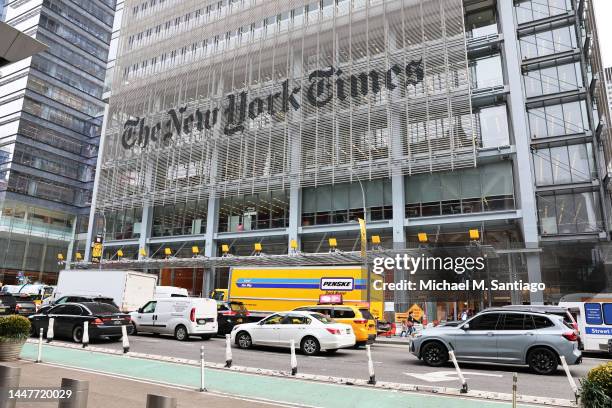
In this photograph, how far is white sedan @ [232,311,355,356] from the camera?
14773mm

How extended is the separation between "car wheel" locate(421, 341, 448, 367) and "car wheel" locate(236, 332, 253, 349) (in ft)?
20.8

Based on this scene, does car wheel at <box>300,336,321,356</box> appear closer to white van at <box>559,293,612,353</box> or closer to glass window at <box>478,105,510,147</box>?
white van at <box>559,293,612,353</box>

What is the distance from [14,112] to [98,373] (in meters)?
66.2

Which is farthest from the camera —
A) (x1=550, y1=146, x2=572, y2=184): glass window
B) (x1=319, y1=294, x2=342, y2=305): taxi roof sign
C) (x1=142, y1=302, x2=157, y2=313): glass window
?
(x1=550, y1=146, x2=572, y2=184): glass window

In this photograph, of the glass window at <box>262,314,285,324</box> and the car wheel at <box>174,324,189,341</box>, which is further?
the car wheel at <box>174,324,189,341</box>

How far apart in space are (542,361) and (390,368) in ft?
13.2

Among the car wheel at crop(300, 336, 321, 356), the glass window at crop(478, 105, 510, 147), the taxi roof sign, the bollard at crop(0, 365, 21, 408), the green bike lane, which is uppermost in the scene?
the glass window at crop(478, 105, 510, 147)

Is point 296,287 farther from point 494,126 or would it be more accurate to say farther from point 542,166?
point 542,166

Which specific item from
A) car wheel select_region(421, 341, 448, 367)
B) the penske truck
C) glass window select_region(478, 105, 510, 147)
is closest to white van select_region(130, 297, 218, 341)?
the penske truck

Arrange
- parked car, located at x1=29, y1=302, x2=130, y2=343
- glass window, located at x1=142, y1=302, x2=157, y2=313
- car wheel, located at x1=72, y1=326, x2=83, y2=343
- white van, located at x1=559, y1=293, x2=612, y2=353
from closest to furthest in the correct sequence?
parked car, located at x1=29, y1=302, x2=130, y2=343
car wheel, located at x1=72, y1=326, x2=83, y2=343
white van, located at x1=559, y1=293, x2=612, y2=353
glass window, located at x1=142, y1=302, x2=157, y2=313

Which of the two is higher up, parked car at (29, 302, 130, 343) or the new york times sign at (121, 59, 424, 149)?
→ the new york times sign at (121, 59, 424, 149)

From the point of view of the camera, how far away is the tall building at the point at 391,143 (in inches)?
1160

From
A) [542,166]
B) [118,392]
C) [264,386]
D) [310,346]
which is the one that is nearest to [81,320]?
[310,346]

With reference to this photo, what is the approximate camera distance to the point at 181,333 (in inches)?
722
